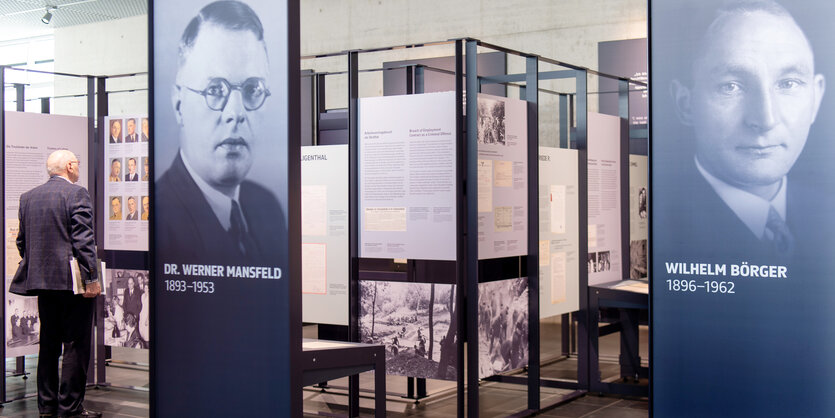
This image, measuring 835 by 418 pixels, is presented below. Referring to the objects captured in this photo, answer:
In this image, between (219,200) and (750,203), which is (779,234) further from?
(219,200)

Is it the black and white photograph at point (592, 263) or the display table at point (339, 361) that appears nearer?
the display table at point (339, 361)

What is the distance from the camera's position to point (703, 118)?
121 inches

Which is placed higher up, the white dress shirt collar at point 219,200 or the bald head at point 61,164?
the bald head at point 61,164

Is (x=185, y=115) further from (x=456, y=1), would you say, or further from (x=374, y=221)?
(x=456, y=1)

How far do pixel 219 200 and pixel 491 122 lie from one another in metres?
2.31

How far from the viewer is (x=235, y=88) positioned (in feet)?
11.1

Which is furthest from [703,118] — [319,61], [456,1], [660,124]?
[319,61]

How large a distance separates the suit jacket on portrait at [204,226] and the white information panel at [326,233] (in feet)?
7.32

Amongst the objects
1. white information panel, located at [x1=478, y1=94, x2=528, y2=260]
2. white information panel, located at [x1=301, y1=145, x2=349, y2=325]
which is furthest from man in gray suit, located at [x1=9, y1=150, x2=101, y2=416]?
white information panel, located at [x1=478, y1=94, x2=528, y2=260]

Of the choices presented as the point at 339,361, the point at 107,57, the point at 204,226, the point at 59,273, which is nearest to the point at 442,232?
the point at 339,361

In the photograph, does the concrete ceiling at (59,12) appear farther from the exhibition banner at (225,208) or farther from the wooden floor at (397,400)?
the exhibition banner at (225,208)

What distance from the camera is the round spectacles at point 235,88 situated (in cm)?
333

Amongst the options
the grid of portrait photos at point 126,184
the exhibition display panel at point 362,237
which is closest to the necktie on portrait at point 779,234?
the exhibition display panel at point 362,237

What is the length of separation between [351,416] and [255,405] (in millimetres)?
2193
